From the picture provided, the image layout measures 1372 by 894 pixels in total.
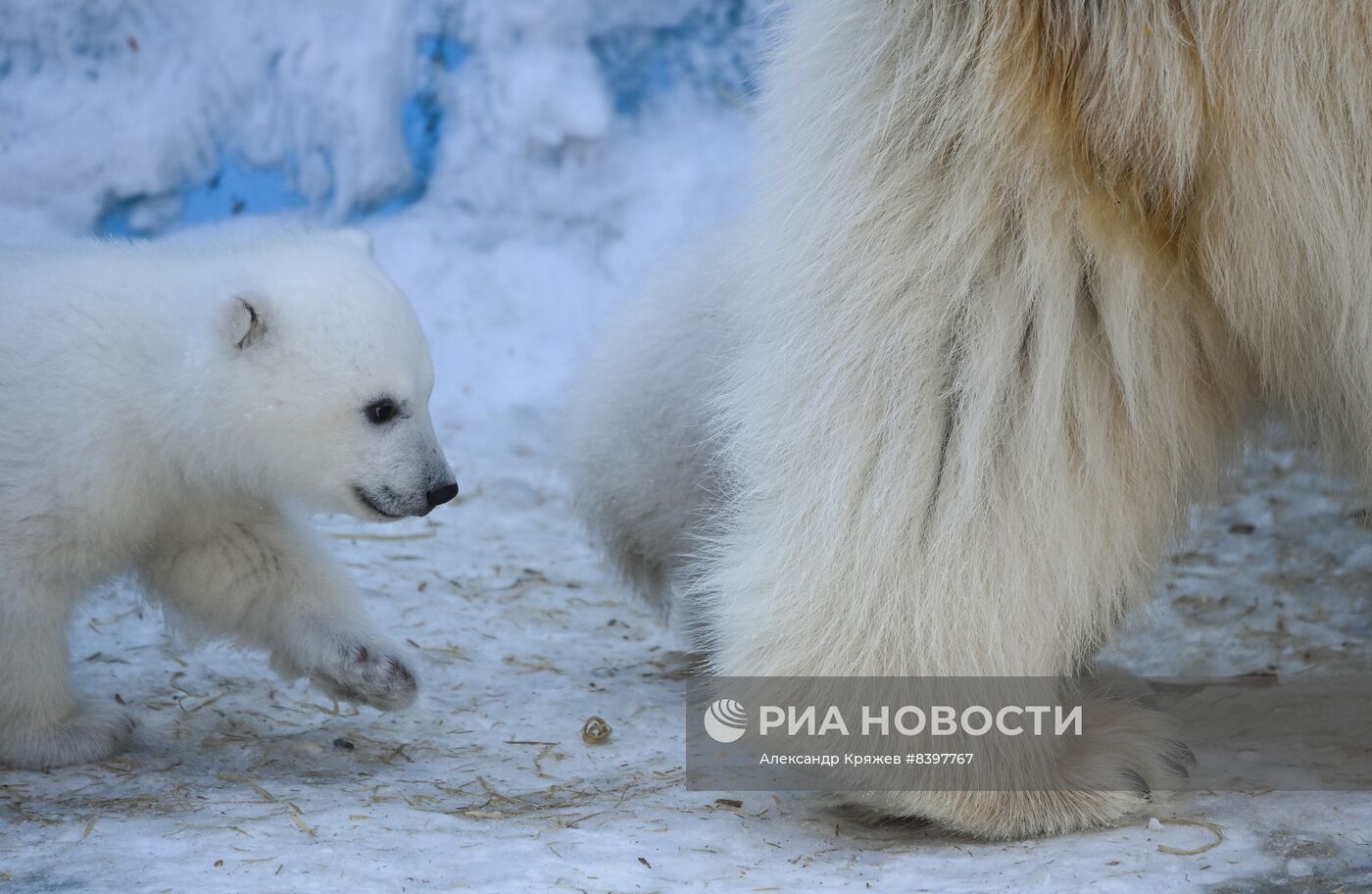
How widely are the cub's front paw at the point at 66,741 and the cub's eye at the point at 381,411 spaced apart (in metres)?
0.68

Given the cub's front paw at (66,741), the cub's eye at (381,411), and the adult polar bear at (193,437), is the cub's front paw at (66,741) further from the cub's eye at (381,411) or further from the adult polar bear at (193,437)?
the cub's eye at (381,411)

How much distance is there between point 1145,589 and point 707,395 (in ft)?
2.74

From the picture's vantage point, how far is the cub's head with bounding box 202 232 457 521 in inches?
100.0

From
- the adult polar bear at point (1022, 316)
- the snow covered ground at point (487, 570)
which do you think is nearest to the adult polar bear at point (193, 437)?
the snow covered ground at point (487, 570)

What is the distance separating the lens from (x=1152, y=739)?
87.4 inches

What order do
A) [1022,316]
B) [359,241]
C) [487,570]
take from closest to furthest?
[1022,316], [359,241], [487,570]

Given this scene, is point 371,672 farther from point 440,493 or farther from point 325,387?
point 325,387

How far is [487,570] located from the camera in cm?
377

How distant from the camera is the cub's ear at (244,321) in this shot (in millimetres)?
2492

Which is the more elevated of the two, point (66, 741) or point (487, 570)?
point (487, 570)

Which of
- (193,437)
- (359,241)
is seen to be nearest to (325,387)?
(193,437)

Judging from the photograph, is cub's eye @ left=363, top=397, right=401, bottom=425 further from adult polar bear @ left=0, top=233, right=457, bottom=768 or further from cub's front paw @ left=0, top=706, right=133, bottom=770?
cub's front paw @ left=0, top=706, right=133, bottom=770

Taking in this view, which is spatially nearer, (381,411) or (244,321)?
(244,321)

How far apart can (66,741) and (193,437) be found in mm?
546
